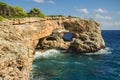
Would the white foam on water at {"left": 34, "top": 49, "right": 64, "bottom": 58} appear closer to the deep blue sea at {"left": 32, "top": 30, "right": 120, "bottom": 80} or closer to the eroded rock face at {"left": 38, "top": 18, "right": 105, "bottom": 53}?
the deep blue sea at {"left": 32, "top": 30, "right": 120, "bottom": 80}

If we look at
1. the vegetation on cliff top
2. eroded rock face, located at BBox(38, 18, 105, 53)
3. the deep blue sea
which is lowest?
the deep blue sea

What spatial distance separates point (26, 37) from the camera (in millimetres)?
31750

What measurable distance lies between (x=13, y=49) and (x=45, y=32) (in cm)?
5197

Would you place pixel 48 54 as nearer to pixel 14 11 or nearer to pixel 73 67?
pixel 14 11

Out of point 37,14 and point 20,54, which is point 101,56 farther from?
point 20,54

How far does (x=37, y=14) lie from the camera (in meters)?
75.4

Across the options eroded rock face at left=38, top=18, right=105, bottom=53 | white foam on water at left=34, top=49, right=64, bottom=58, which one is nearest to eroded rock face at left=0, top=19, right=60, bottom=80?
white foam on water at left=34, top=49, right=64, bottom=58

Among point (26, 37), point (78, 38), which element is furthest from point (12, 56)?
point (78, 38)

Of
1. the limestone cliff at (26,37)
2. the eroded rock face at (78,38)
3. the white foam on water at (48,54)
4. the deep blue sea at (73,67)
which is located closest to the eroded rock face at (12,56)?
the limestone cliff at (26,37)

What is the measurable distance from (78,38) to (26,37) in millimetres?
49142

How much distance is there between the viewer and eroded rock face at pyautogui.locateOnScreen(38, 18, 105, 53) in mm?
75875

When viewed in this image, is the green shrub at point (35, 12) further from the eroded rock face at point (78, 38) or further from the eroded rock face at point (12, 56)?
the eroded rock face at point (12, 56)

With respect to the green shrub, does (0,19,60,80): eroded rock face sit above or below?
below

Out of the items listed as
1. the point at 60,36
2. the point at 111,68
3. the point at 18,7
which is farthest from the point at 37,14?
the point at 111,68
